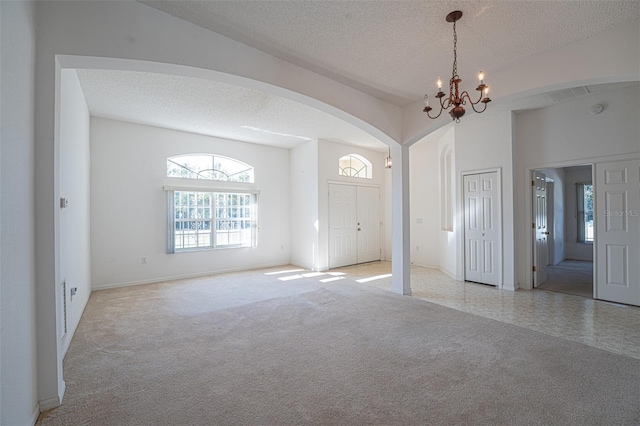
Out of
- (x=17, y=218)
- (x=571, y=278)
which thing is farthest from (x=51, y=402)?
(x=571, y=278)

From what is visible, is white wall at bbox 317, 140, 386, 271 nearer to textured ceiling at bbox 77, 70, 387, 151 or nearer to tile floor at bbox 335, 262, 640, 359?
textured ceiling at bbox 77, 70, 387, 151

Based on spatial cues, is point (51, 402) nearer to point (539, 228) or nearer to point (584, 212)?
point (539, 228)

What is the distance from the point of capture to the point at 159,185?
5801mm

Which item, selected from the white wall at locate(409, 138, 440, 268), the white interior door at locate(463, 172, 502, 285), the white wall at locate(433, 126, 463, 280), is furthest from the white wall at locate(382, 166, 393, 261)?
the white interior door at locate(463, 172, 502, 285)

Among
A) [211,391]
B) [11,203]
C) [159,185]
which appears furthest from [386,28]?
[159,185]

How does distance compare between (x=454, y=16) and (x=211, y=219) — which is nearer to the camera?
(x=454, y=16)

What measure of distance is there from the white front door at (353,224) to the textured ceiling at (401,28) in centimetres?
402

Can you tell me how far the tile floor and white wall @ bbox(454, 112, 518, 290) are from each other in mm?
575

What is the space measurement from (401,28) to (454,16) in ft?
1.47

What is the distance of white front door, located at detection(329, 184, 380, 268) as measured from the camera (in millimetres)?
7066

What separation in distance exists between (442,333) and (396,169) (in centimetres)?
260

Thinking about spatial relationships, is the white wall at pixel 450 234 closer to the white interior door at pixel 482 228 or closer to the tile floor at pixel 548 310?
the white interior door at pixel 482 228

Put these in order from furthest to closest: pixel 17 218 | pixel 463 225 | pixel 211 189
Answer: pixel 211 189, pixel 463 225, pixel 17 218

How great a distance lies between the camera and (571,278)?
5766mm
